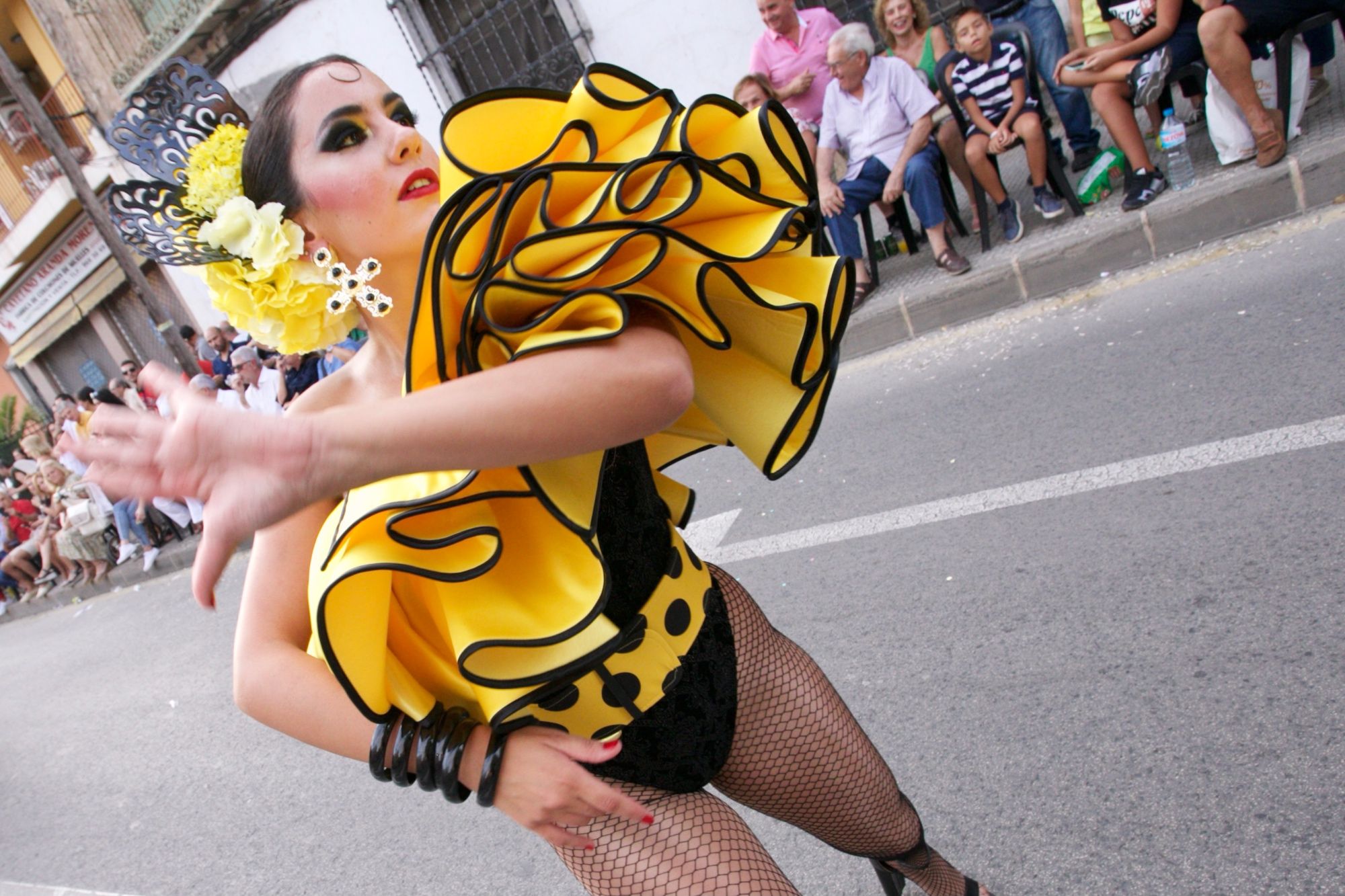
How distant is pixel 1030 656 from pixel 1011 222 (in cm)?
406

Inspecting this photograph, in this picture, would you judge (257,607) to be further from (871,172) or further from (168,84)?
(871,172)

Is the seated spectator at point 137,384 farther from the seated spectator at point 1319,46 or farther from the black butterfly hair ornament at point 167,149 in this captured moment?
the seated spectator at point 1319,46

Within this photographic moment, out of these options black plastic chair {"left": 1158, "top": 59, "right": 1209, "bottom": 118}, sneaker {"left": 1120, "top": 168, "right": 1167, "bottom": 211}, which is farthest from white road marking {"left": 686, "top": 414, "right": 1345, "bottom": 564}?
black plastic chair {"left": 1158, "top": 59, "right": 1209, "bottom": 118}

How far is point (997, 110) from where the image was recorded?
639 cm

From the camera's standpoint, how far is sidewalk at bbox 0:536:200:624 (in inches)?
397

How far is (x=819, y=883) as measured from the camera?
266 cm

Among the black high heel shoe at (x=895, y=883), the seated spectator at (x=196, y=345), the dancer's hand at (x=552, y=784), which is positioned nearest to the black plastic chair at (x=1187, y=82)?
the black high heel shoe at (x=895, y=883)

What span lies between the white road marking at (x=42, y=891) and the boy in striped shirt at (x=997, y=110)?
575cm

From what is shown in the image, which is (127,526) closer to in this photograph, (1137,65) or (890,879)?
(1137,65)

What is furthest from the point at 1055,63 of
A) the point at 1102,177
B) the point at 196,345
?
the point at 196,345

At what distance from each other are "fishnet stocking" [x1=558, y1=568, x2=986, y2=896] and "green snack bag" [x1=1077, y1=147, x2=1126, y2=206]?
515 centimetres

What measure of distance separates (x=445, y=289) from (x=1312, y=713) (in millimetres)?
2177

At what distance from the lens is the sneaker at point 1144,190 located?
5629 millimetres

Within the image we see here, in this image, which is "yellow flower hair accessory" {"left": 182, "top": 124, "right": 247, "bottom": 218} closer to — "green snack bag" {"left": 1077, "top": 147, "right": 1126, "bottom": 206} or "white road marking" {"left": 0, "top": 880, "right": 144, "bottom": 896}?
"white road marking" {"left": 0, "top": 880, "right": 144, "bottom": 896}
